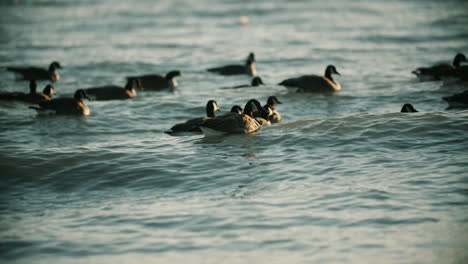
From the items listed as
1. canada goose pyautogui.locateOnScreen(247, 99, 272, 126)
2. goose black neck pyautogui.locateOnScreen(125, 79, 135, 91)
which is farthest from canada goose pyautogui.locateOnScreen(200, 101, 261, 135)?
goose black neck pyautogui.locateOnScreen(125, 79, 135, 91)

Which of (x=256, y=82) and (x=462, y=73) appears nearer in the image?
(x=462, y=73)

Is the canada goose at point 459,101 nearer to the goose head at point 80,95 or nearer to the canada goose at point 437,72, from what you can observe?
the canada goose at point 437,72

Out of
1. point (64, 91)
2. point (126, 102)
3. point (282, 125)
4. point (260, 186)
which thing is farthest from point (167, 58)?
point (260, 186)

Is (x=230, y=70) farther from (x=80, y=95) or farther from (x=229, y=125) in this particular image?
(x=229, y=125)

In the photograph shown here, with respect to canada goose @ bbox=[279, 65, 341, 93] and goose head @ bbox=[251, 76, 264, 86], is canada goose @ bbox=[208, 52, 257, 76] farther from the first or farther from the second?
canada goose @ bbox=[279, 65, 341, 93]

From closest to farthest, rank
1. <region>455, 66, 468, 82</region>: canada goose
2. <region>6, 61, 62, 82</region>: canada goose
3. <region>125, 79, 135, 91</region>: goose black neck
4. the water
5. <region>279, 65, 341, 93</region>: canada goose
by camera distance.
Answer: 1. the water
2. <region>279, 65, 341, 93</region>: canada goose
3. <region>455, 66, 468, 82</region>: canada goose
4. <region>125, 79, 135, 91</region>: goose black neck
5. <region>6, 61, 62, 82</region>: canada goose

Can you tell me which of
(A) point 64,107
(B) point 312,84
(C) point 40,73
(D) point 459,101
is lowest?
(A) point 64,107

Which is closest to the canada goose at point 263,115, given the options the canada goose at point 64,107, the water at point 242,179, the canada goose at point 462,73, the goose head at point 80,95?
the water at point 242,179

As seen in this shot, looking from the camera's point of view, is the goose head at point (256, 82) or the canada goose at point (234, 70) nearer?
the goose head at point (256, 82)

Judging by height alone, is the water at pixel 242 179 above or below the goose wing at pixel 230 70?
below

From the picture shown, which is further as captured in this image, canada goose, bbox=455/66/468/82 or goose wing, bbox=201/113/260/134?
canada goose, bbox=455/66/468/82

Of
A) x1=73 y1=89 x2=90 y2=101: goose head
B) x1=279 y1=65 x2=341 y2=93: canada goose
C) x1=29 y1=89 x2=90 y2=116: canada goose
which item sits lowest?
x1=29 y1=89 x2=90 y2=116: canada goose

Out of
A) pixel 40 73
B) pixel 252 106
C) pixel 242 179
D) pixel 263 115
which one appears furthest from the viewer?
pixel 40 73

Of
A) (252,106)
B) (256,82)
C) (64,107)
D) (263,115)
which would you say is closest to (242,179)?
(263,115)
